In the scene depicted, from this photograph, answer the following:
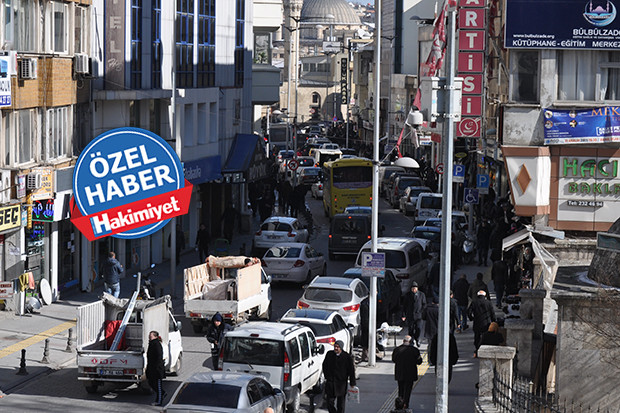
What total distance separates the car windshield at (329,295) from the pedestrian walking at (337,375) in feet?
23.7

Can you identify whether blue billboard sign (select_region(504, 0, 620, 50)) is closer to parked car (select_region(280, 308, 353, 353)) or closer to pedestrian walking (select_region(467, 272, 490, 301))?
pedestrian walking (select_region(467, 272, 490, 301))

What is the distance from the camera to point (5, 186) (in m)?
30.3

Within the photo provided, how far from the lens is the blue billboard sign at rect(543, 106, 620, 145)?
31.5m

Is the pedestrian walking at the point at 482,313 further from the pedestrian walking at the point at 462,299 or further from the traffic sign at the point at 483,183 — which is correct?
the traffic sign at the point at 483,183

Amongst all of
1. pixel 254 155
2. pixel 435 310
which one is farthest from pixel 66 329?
pixel 254 155

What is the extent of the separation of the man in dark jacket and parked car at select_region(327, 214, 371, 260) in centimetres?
2166

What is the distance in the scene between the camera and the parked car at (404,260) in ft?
112

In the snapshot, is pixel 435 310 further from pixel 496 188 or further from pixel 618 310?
pixel 496 188

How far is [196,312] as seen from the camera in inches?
1112

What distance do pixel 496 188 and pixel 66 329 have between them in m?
31.0

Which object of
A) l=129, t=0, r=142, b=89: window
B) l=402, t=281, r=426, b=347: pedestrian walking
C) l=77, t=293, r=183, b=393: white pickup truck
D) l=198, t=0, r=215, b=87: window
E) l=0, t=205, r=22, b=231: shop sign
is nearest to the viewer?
l=77, t=293, r=183, b=393: white pickup truck

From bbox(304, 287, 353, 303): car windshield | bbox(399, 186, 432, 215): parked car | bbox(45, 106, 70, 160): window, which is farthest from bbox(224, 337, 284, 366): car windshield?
bbox(399, 186, 432, 215): parked car

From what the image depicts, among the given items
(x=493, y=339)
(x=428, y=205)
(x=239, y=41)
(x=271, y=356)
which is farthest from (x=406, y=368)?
(x=239, y=41)
